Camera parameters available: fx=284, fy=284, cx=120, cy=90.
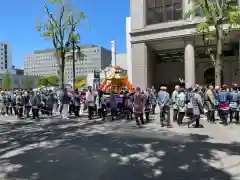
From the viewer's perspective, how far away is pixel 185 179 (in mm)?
5387

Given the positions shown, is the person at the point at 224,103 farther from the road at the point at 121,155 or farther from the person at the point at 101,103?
the person at the point at 101,103

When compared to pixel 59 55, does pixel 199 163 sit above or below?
below

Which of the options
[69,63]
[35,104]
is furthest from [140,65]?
[69,63]

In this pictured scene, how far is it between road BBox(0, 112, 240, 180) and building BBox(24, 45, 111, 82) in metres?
88.8

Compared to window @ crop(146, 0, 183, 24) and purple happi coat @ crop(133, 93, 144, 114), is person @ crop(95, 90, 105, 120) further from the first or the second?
window @ crop(146, 0, 183, 24)

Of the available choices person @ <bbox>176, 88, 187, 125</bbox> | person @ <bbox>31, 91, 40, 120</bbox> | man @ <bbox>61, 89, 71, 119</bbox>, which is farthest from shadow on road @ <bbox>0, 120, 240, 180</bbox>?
person @ <bbox>31, 91, 40, 120</bbox>

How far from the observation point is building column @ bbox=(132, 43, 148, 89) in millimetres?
31797

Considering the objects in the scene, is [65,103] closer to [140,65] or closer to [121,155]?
[121,155]

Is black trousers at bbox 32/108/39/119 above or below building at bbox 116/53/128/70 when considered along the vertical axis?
below

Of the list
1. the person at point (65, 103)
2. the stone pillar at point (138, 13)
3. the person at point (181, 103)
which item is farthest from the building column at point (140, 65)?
the person at point (181, 103)

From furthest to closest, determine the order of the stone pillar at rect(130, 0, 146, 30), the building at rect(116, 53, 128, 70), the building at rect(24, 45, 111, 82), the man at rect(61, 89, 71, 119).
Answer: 1. the building at rect(24, 45, 111, 82)
2. the building at rect(116, 53, 128, 70)
3. the stone pillar at rect(130, 0, 146, 30)
4. the man at rect(61, 89, 71, 119)

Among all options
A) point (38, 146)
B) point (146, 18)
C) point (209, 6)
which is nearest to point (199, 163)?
point (38, 146)

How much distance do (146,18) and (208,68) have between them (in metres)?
11.9

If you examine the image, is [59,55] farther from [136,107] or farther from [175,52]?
[175,52]
